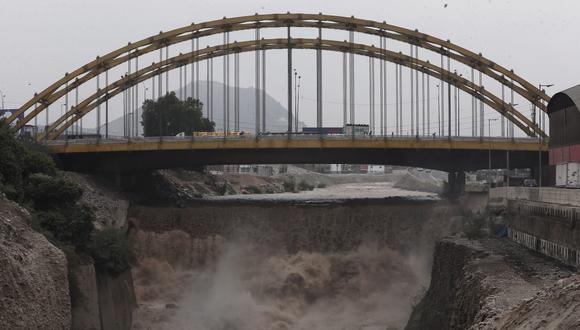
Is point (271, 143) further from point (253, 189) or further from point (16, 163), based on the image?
point (253, 189)

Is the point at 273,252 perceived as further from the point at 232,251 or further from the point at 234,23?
the point at 234,23

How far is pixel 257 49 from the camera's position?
93938 mm

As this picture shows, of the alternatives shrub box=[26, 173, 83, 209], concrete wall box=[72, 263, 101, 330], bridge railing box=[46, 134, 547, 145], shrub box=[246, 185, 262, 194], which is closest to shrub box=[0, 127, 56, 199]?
shrub box=[26, 173, 83, 209]

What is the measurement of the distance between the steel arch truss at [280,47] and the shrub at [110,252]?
3178cm

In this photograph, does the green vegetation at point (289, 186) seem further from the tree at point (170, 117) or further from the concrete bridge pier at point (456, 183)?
the concrete bridge pier at point (456, 183)

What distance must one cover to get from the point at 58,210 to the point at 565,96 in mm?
43984

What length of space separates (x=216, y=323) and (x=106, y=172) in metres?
30.8

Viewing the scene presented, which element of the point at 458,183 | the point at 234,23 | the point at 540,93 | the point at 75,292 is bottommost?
the point at 75,292

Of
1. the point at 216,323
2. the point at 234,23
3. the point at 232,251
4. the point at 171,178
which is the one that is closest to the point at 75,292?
the point at 216,323

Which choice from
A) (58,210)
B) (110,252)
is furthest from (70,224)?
(110,252)

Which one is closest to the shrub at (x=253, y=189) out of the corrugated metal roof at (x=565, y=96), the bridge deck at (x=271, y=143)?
the bridge deck at (x=271, y=143)

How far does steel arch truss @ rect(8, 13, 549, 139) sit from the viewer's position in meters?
88.4

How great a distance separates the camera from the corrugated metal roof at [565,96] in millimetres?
65375

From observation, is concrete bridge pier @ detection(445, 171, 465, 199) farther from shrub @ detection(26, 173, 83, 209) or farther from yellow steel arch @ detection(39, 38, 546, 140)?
shrub @ detection(26, 173, 83, 209)
